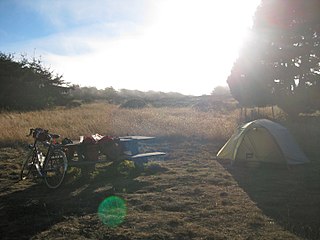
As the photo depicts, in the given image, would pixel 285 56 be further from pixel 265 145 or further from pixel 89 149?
pixel 89 149

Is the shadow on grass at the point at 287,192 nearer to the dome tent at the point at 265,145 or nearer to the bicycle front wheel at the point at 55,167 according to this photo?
the dome tent at the point at 265,145

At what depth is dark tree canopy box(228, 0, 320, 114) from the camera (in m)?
20.0

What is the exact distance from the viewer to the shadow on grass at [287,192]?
521 cm

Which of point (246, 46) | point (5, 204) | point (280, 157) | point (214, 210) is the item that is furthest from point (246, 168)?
point (246, 46)

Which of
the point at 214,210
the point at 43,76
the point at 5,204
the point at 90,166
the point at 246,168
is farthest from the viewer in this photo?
the point at 43,76

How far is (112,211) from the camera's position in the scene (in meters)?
5.69

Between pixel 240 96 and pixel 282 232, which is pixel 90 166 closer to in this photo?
pixel 282 232

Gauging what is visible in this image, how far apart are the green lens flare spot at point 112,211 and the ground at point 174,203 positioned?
0.34 ft

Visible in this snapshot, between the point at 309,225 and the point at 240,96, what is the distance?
2028 cm

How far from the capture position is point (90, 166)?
844 centimetres

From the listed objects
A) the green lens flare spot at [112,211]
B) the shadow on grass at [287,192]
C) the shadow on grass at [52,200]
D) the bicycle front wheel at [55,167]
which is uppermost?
the bicycle front wheel at [55,167]

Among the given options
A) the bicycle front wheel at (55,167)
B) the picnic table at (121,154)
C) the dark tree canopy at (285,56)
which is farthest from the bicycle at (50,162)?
the dark tree canopy at (285,56)

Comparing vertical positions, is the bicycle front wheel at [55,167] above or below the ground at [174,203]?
above

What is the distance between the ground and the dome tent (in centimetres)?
34
